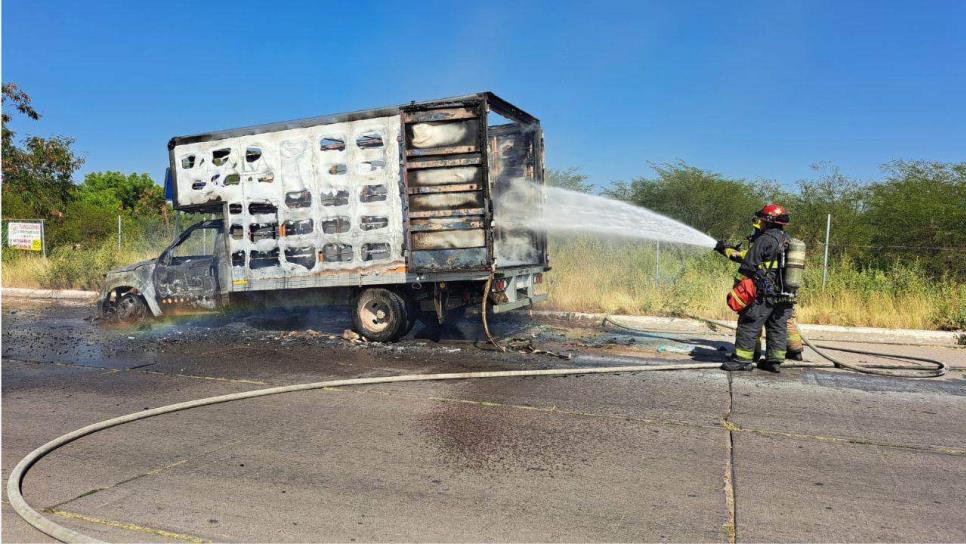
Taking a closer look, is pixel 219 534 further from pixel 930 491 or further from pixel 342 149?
pixel 342 149

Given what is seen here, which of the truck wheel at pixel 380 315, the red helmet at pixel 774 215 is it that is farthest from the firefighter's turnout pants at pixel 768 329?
the truck wheel at pixel 380 315

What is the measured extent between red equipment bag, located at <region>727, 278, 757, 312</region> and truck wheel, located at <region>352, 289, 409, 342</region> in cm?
391

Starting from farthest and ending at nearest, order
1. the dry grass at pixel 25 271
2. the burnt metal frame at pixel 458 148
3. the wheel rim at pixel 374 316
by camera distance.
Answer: the dry grass at pixel 25 271 < the wheel rim at pixel 374 316 < the burnt metal frame at pixel 458 148

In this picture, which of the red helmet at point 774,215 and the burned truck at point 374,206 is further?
the burned truck at point 374,206

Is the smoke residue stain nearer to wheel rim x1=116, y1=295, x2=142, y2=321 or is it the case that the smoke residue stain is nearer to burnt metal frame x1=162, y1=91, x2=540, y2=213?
burnt metal frame x1=162, y1=91, x2=540, y2=213

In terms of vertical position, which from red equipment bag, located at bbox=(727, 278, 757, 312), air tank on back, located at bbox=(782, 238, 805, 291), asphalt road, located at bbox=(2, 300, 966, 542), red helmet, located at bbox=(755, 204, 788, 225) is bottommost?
asphalt road, located at bbox=(2, 300, 966, 542)

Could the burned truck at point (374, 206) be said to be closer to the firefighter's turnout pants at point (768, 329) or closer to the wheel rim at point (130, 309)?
the wheel rim at point (130, 309)

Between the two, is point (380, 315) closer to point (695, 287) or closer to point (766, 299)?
point (766, 299)

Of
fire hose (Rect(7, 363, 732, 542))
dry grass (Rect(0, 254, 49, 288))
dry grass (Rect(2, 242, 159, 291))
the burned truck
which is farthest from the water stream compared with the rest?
dry grass (Rect(0, 254, 49, 288))

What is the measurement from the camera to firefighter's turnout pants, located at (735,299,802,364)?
22.2ft

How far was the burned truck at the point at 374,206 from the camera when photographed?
26.3 feet

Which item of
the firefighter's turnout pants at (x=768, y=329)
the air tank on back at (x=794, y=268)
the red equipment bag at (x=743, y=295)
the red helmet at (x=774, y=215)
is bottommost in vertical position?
the firefighter's turnout pants at (x=768, y=329)

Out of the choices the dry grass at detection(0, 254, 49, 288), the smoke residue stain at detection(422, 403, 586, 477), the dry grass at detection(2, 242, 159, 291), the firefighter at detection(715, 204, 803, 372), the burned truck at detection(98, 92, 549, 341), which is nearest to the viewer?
the smoke residue stain at detection(422, 403, 586, 477)

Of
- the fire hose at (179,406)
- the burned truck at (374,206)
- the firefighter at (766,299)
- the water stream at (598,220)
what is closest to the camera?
the fire hose at (179,406)
